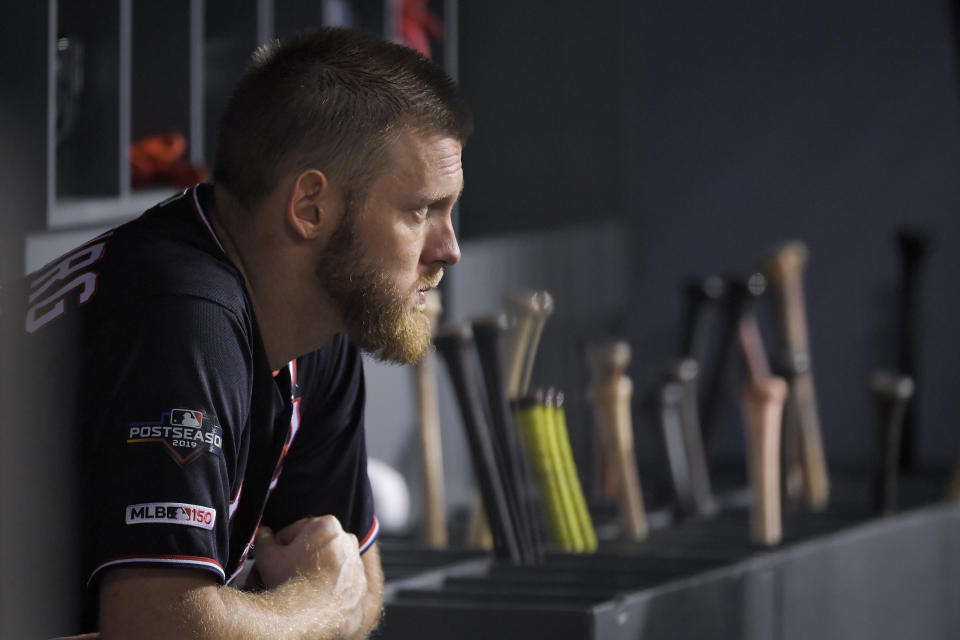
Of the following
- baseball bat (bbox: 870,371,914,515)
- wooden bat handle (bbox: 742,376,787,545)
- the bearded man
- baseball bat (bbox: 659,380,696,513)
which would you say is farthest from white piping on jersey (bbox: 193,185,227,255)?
baseball bat (bbox: 870,371,914,515)

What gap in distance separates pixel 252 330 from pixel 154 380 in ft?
0.56

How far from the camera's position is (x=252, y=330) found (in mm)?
1358

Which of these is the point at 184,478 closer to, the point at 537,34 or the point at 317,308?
the point at 317,308

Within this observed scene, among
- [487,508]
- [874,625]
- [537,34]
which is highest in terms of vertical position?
[537,34]

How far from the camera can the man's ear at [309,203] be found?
1.36 meters

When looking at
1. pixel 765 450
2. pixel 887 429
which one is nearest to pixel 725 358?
pixel 887 429

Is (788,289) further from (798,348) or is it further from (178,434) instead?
(178,434)

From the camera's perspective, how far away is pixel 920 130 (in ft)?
13.1

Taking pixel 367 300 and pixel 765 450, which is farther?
pixel 765 450

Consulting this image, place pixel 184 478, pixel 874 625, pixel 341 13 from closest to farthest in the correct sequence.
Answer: pixel 184 478 < pixel 874 625 < pixel 341 13

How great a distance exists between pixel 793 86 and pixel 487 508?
2351 mm

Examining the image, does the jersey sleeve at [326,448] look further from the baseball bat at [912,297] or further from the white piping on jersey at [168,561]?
the baseball bat at [912,297]

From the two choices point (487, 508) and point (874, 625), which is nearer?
point (487, 508)

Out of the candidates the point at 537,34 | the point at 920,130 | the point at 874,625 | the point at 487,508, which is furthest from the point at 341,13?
the point at 920,130
